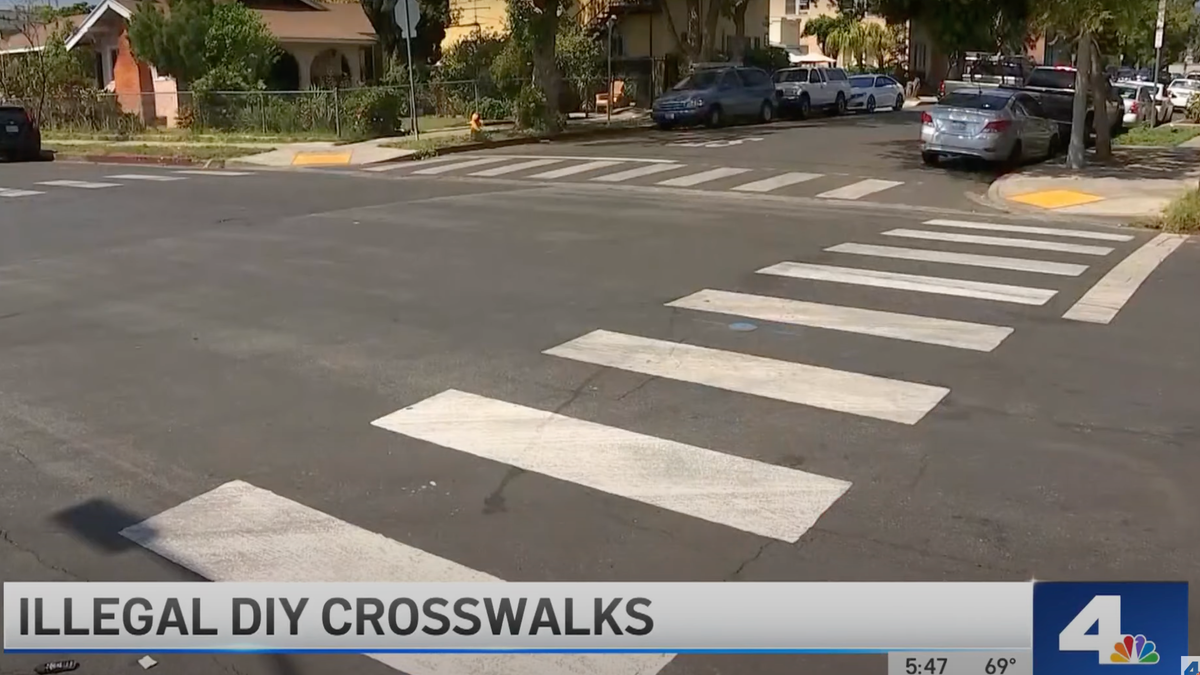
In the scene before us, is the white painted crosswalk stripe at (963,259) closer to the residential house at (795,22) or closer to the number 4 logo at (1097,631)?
the number 4 logo at (1097,631)

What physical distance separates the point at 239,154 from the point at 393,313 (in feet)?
64.2

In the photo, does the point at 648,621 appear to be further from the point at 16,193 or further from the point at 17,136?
the point at 17,136

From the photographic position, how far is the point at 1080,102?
19328 mm

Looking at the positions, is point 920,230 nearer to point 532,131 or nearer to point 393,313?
point 393,313

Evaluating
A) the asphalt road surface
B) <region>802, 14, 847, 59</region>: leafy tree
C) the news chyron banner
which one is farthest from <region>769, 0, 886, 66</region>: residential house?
the news chyron banner

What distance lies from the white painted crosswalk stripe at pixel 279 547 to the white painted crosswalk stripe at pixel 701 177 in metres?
14.3

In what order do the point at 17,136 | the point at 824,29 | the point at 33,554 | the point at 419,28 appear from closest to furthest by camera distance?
the point at 33,554
the point at 17,136
the point at 419,28
the point at 824,29

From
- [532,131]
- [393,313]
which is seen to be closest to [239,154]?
[532,131]

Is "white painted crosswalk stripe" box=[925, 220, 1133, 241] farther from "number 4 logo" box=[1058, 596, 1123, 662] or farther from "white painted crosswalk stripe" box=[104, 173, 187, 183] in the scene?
"white painted crosswalk stripe" box=[104, 173, 187, 183]

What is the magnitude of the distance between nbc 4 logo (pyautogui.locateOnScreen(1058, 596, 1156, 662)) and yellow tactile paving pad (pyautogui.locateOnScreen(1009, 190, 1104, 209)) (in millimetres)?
13391

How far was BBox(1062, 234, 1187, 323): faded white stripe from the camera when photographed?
901 centimetres

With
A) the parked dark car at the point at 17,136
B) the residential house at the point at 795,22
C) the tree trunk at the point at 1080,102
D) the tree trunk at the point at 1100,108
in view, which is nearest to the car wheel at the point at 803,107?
the tree trunk at the point at 1100,108

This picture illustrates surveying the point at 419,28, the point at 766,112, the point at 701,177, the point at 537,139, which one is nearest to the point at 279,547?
the point at 701,177

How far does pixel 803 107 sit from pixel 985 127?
1700 centimetres
